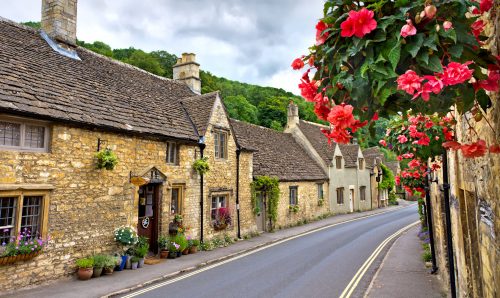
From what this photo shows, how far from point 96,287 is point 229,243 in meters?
8.58

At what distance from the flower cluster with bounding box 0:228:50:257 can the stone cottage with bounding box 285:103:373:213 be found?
26.4 metres

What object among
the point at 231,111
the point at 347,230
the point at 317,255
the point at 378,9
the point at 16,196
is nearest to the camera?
the point at 378,9

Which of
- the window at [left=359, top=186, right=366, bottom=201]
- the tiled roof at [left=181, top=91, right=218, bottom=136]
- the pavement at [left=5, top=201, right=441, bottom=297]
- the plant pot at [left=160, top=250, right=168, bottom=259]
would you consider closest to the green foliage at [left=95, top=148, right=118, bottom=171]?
the pavement at [left=5, top=201, right=441, bottom=297]

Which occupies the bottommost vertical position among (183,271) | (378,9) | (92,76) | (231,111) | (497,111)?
(183,271)

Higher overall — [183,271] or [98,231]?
[98,231]

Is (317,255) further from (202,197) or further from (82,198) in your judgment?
(82,198)

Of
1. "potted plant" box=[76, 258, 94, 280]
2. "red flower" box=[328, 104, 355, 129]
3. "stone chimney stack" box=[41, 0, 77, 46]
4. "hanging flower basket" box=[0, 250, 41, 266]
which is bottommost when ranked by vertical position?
"potted plant" box=[76, 258, 94, 280]

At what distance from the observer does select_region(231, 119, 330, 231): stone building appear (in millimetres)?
23750

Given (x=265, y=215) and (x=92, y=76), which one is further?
(x=265, y=215)

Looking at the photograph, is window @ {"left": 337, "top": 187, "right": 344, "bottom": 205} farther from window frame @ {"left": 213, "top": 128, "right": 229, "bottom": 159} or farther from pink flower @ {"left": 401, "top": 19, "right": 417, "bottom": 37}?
pink flower @ {"left": 401, "top": 19, "right": 417, "bottom": 37}

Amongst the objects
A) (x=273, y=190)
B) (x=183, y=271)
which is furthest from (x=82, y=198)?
(x=273, y=190)

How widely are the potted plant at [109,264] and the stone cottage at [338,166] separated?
24.1m

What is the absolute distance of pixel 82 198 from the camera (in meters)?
11.4

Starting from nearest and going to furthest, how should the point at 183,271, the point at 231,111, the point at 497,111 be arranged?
the point at 497,111
the point at 183,271
the point at 231,111
